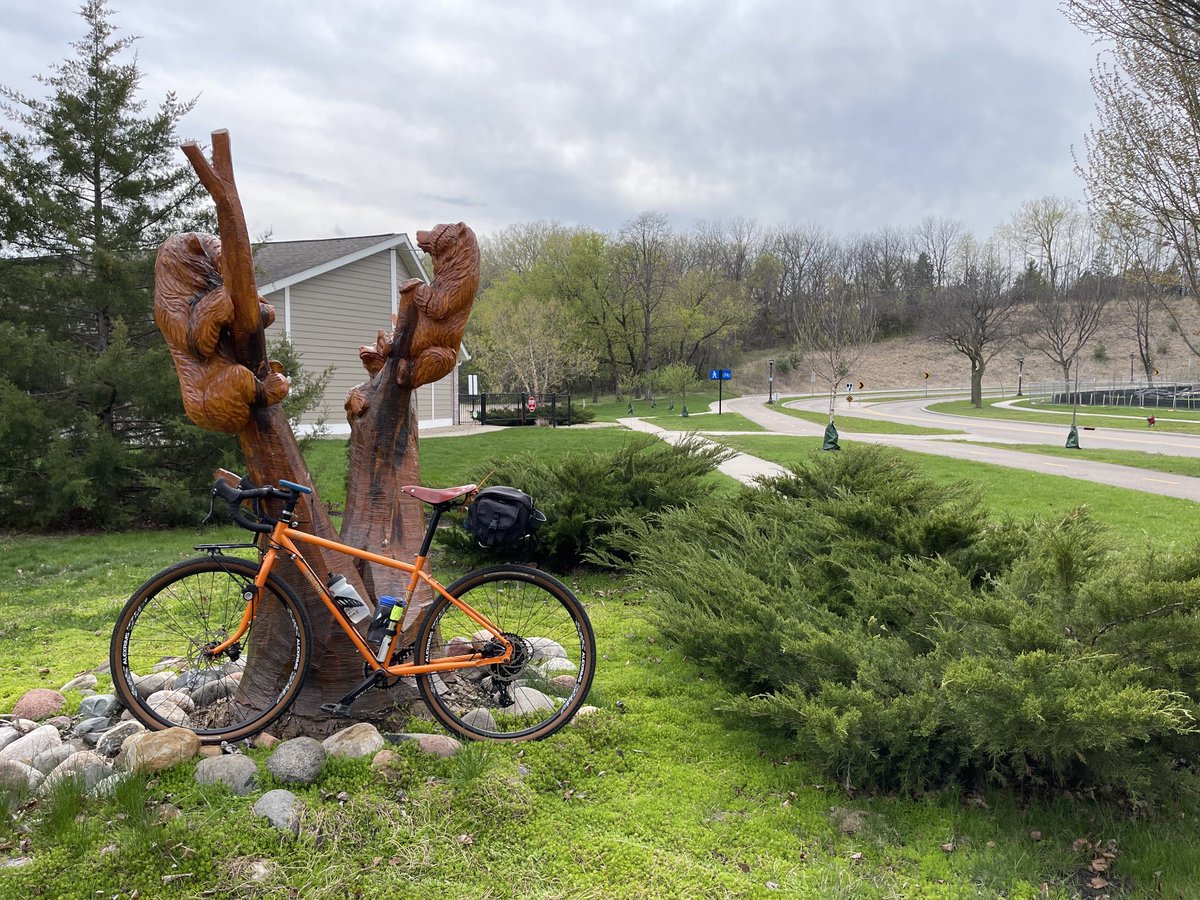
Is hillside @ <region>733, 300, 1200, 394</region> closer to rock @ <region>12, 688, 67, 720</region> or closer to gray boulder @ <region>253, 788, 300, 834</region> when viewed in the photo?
rock @ <region>12, 688, 67, 720</region>

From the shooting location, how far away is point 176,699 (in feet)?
10.7

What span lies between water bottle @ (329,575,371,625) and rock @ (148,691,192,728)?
841 millimetres

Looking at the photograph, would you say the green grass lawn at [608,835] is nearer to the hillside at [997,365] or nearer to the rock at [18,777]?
the rock at [18,777]

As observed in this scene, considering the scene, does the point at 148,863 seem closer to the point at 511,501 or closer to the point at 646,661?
the point at 511,501

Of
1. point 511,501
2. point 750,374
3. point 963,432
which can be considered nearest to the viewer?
point 511,501

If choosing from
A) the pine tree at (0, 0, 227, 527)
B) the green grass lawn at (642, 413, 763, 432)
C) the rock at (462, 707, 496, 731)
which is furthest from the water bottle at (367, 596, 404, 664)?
the green grass lawn at (642, 413, 763, 432)

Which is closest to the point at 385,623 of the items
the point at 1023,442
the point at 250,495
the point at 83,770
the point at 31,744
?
the point at 250,495

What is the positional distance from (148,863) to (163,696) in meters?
1.09

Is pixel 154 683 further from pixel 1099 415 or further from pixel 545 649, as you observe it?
pixel 1099 415

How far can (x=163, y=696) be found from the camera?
3.25 m

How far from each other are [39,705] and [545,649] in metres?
2.34

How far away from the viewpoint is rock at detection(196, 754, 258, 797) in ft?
8.84

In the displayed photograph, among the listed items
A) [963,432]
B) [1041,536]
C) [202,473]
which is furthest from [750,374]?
[1041,536]

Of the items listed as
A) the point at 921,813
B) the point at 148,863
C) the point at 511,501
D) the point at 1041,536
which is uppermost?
the point at 511,501
